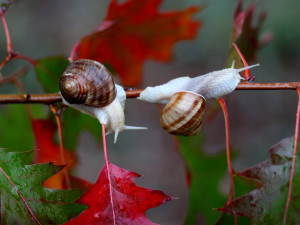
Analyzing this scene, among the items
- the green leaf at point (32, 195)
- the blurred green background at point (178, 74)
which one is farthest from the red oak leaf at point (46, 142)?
the blurred green background at point (178, 74)

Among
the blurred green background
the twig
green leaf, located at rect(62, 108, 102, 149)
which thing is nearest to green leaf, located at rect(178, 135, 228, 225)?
green leaf, located at rect(62, 108, 102, 149)

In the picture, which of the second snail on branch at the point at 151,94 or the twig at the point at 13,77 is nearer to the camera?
the second snail on branch at the point at 151,94

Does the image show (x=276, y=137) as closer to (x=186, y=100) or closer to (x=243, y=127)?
(x=243, y=127)

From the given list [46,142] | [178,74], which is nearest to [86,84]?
[46,142]

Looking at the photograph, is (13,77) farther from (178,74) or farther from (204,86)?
(178,74)

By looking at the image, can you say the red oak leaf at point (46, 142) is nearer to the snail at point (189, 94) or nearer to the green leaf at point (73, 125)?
the green leaf at point (73, 125)

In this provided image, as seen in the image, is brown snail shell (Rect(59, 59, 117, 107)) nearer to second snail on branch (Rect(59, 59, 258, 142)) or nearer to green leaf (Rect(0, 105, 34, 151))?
second snail on branch (Rect(59, 59, 258, 142))
